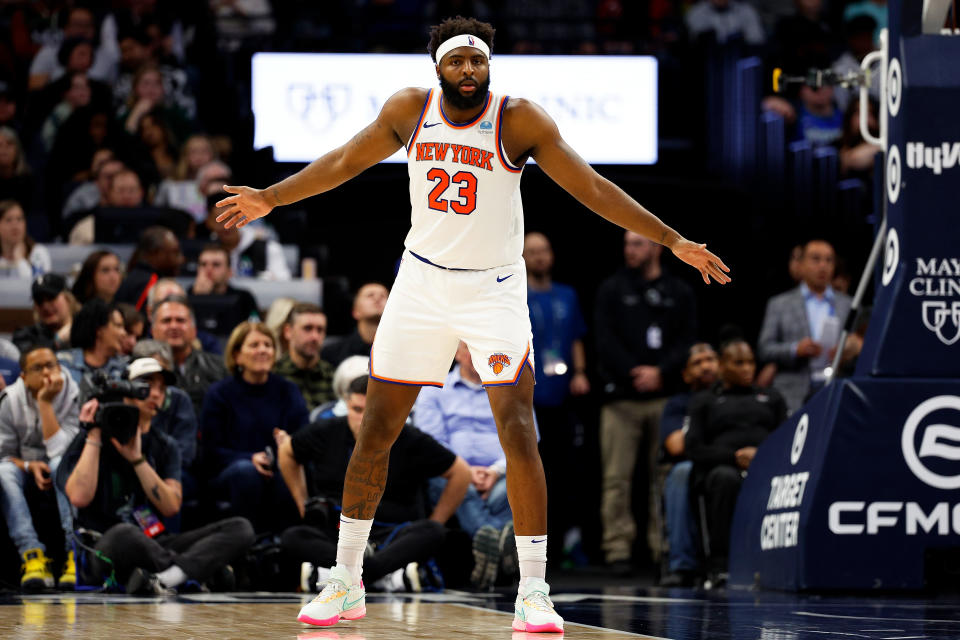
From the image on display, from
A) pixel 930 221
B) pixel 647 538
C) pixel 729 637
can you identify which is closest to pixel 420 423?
pixel 647 538

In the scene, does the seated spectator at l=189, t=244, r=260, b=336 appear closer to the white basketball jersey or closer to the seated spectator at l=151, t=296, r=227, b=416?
the seated spectator at l=151, t=296, r=227, b=416

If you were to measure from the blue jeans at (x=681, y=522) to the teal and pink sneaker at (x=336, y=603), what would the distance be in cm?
430

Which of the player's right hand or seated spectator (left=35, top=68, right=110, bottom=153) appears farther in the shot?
seated spectator (left=35, top=68, right=110, bottom=153)

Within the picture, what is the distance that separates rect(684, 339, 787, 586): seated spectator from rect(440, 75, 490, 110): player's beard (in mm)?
4550

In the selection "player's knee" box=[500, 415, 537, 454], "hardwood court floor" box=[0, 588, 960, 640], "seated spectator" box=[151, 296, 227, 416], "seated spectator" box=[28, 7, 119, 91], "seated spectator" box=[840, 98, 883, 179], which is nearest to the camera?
"hardwood court floor" box=[0, 588, 960, 640]

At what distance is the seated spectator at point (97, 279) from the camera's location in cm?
973

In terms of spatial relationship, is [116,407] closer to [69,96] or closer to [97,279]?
[97,279]

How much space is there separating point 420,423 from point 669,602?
2.84 meters

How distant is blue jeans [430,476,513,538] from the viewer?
860 centimetres

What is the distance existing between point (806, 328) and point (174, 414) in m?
4.60

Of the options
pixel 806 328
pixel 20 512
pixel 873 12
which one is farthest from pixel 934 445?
pixel 873 12

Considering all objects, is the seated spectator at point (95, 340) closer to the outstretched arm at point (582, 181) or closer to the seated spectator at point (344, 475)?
the seated spectator at point (344, 475)

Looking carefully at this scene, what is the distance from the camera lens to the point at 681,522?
9156 mm

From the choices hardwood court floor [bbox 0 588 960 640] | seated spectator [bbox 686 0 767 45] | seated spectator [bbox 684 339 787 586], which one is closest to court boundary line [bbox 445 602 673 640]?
hardwood court floor [bbox 0 588 960 640]
